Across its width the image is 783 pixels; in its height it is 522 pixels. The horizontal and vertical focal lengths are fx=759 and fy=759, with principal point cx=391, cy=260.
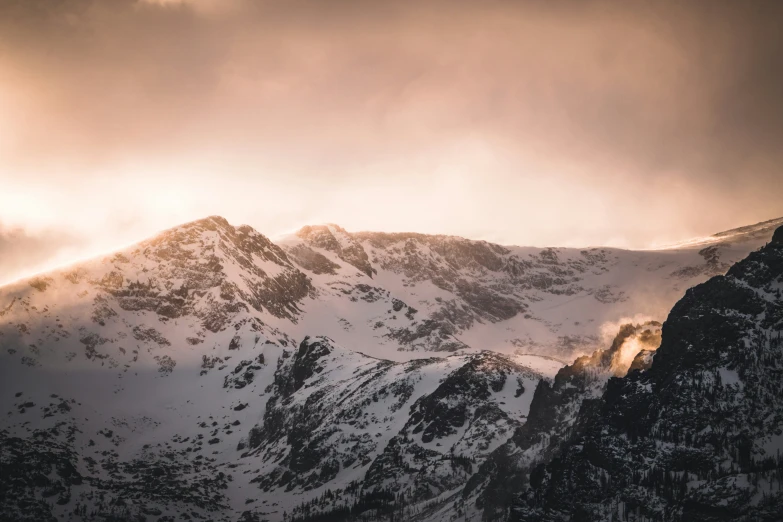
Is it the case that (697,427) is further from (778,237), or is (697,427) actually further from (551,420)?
(551,420)

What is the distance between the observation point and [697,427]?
123 m

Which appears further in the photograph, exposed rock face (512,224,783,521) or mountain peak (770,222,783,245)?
mountain peak (770,222,783,245)

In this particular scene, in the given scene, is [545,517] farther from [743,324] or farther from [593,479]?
[743,324]

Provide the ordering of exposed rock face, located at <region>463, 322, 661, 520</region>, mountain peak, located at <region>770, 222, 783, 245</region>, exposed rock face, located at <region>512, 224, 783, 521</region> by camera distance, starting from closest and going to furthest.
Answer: exposed rock face, located at <region>512, 224, 783, 521</region> → mountain peak, located at <region>770, 222, 783, 245</region> → exposed rock face, located at <region>463, 322, 661, 520</region>

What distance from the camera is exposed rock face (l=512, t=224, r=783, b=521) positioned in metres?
116

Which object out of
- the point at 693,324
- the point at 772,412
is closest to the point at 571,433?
A: the point at 693,324

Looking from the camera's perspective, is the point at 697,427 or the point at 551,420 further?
the point at 551,420

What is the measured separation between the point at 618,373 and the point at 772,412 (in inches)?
1881

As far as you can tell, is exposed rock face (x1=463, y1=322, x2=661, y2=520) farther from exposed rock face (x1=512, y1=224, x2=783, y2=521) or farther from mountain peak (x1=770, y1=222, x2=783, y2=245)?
mountain peak (x1=770, y1=222, x2=783, y2=245)

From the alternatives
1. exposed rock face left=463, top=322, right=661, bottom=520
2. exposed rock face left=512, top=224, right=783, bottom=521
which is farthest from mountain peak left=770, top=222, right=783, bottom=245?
exposed rock face left=463, top=322, right=661, bottom=520

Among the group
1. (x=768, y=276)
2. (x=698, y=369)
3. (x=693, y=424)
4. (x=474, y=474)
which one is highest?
(x=768, y=276)

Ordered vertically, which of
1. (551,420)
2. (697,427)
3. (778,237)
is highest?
(778,237)

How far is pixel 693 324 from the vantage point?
135m

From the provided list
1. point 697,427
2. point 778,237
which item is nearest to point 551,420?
point 697,427
